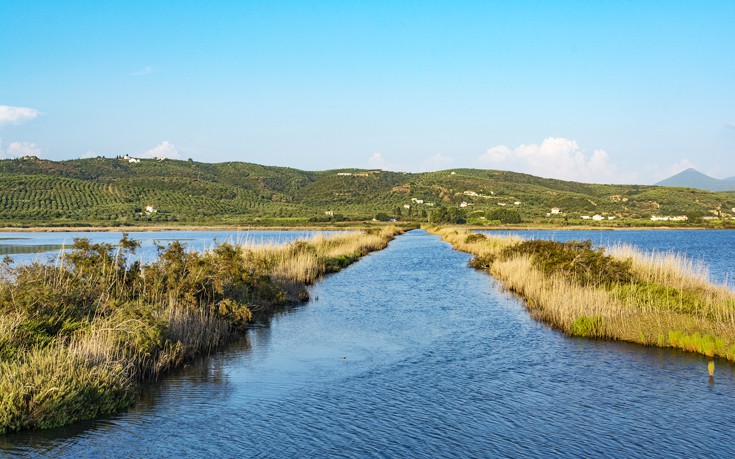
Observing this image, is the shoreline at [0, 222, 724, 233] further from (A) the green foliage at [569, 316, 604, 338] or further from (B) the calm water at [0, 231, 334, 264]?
(A) the green foliage at [569, 316, 604, 338]

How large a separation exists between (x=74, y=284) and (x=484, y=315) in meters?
12.7

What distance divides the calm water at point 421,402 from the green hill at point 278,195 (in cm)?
8726

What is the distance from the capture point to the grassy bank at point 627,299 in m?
15.6

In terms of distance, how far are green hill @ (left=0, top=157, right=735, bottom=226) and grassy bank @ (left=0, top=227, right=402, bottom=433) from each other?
271 ft

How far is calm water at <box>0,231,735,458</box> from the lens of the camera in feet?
30.4

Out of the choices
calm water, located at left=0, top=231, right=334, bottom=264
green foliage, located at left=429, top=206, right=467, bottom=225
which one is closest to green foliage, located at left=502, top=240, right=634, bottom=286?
calm water, located at left=0, top=231, right=334, bottom=264

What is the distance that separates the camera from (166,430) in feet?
32.5

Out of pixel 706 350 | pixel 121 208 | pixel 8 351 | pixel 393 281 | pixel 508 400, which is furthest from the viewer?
pixel 121 208

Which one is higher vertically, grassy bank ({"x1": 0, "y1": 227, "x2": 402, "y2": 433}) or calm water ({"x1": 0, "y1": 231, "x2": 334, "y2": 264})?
grassy bank ({"x1": 0, "y1": 227, "x2": 402, "y2": 433})

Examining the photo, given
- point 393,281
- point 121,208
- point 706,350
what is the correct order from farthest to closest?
1. point 121,208
2. point 393,281
3. point 706,350

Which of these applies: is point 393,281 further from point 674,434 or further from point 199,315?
point 674,434

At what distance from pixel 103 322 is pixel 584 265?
→ 17.2m

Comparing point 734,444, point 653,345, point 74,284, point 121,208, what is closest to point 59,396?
point 74,284

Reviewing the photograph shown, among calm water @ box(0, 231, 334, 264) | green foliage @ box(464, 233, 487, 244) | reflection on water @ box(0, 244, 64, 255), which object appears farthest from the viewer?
green foliage @ box(464, 233, 487, 244)
